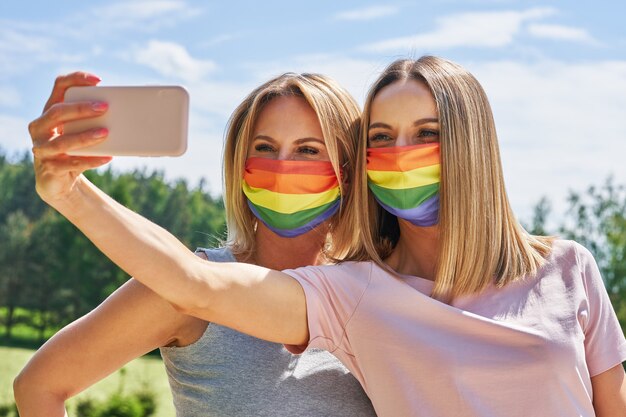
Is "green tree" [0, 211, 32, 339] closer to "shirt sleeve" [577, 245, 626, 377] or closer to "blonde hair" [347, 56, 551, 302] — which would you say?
"blonde hair" [347, 56, 551, 302]

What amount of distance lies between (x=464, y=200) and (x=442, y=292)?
304 mm

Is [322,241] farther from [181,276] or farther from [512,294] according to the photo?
[181,276]

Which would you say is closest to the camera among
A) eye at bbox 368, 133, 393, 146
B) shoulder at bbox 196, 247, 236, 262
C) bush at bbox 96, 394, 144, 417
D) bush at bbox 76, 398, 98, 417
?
eye at bbox 368, 133, 393, 146

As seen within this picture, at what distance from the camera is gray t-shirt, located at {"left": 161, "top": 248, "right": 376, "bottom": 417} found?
3.11 metres

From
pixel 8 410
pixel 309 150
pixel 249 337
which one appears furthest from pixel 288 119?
pixel 8 410

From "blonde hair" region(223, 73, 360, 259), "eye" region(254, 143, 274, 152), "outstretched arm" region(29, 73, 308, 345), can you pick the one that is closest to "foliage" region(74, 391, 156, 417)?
"blonde hair" region(223, 73, 360, 259)

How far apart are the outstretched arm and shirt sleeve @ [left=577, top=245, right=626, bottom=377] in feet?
3.55

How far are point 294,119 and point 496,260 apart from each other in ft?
2.91

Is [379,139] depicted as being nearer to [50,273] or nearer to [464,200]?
[464,200]

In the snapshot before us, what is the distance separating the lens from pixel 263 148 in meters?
3.43

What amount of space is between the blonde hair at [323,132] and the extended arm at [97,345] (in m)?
0.52

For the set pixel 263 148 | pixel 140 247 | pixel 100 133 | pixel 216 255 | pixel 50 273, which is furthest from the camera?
pixel 50 273

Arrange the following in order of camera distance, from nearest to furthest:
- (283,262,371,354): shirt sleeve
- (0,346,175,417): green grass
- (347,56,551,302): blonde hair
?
(283,262,371,354): shirt sleeve → (347,56,551,302): blonde hair → (0,346,175,417): green grass

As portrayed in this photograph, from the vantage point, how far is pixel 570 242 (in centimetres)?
320
